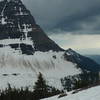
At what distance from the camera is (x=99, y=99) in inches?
1217

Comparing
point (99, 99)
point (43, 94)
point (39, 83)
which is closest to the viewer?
point (99, 99)

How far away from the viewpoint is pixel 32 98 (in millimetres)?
152750

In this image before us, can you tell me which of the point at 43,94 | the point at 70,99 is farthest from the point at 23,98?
the point at 70,99

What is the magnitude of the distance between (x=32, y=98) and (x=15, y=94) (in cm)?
762

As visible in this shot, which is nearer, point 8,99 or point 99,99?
point 99,99

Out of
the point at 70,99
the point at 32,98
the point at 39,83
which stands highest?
the point at 70,99

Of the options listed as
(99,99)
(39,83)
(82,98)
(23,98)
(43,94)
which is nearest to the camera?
(99,99)

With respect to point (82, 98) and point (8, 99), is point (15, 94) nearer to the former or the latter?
point (8, 99)

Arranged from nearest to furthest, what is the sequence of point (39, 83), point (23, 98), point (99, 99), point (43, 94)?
point (99, 99), point (39, 83), point (43, 94), point (23, 98)

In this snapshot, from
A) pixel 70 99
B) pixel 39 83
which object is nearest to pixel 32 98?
pixel 39 83

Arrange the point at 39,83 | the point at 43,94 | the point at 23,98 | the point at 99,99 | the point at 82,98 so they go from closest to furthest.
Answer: the point at 99,99 → the point at 82,98 → the point at 39,83 → the point at 43,94 → the point at 23,98

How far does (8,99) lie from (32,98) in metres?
11.5

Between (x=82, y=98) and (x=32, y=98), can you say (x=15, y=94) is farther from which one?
(x=82, y=98)

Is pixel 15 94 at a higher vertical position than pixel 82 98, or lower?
lower
